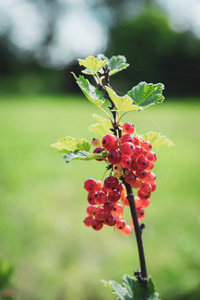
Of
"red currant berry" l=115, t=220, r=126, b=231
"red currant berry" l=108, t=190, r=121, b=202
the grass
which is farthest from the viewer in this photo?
the grass

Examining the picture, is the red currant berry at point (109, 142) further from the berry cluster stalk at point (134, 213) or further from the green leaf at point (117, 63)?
the green leaf at point (117, 63)

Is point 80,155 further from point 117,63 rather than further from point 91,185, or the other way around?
point 117,63

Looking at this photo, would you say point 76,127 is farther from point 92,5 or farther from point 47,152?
point 92,5

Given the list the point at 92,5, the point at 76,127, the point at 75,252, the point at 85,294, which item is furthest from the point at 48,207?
the point at 92,5

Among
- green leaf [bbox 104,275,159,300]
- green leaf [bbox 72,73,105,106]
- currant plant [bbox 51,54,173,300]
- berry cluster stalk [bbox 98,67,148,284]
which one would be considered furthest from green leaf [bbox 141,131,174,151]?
green leaf [bbox 104,275,159,300]

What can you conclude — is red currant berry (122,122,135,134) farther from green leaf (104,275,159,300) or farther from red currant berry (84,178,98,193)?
green leaf (104,275,159,300)

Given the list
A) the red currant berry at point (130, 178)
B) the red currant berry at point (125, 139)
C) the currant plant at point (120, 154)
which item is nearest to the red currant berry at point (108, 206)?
the currant plant at point (120, 154)
